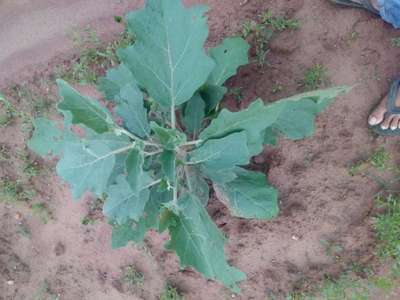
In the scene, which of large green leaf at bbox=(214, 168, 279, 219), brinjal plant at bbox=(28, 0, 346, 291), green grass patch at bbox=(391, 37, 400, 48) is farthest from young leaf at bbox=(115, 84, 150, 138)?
green grass patch at bbox=(391, 37, 400, 48)

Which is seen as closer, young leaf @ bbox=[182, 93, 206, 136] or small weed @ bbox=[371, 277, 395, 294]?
young leaf @ bbox=[182, 93, 206, 136]

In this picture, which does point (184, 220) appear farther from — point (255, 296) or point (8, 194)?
point (8, 194)

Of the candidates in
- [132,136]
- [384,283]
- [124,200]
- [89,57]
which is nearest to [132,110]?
[132,136]

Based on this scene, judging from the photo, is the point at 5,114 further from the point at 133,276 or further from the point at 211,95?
the point at 211,95

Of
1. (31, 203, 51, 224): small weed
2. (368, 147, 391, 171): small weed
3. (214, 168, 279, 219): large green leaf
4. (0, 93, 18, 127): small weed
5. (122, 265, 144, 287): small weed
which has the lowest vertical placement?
(122, 265, 144, 287): small weed

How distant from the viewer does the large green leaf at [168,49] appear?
237cm

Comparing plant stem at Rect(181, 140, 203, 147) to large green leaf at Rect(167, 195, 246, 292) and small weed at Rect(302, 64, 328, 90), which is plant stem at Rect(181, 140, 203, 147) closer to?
large green leaf at Rect(167, 195, 246, 292)

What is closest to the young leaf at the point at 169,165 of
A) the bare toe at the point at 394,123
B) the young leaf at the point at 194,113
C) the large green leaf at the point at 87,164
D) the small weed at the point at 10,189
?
the large green leaf at the point at 87,164

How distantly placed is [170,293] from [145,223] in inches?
43.8

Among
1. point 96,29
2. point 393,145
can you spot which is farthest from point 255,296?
point 96,29

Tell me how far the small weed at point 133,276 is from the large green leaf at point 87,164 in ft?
5.82

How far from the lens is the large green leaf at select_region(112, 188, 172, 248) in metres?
2.86

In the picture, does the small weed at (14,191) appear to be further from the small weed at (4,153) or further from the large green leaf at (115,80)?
the large green leaf at (115,80)

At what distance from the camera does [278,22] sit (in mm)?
3510
